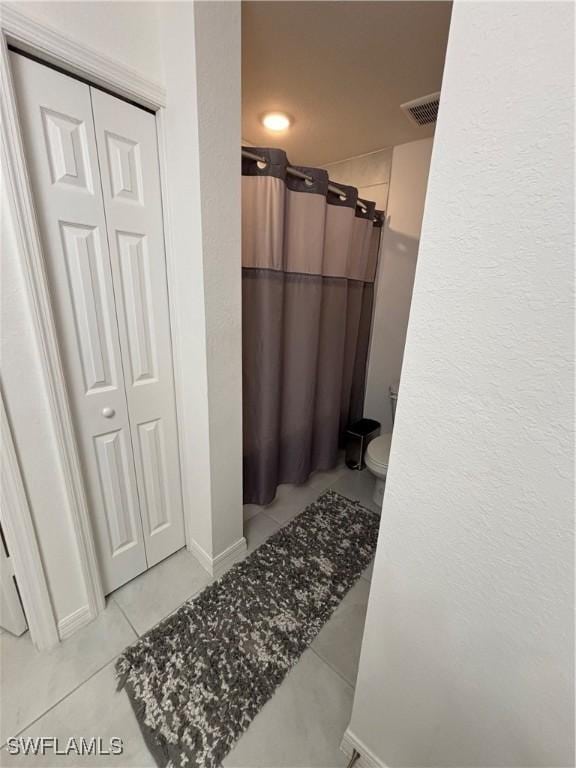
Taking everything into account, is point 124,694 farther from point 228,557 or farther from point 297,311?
point 297,311

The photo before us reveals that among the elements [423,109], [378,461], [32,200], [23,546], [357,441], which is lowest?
[357,441]

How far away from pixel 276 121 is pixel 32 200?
5.23ft

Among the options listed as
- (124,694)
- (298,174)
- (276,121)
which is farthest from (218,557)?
(276,121)

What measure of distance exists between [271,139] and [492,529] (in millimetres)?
2517

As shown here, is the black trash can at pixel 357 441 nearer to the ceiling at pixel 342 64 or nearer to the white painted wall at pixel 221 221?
the white painted wall at pixel 221 221

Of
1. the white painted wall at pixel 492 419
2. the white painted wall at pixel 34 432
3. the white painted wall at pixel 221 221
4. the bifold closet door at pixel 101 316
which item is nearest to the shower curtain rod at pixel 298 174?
the white painted wall at pixel 221 221

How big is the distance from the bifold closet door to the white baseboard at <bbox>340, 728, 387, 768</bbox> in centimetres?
101

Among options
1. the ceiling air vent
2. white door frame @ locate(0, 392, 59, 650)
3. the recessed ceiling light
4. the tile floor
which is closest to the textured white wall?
the tile floor

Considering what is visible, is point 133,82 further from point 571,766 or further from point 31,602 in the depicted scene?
point 571,766

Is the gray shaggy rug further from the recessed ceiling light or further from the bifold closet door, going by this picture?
the recessed ceiling light

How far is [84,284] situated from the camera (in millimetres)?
1040

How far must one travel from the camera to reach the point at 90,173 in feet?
3.26

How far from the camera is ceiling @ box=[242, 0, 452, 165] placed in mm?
1184

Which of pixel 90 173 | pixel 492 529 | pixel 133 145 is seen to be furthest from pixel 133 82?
pixel 492 529
